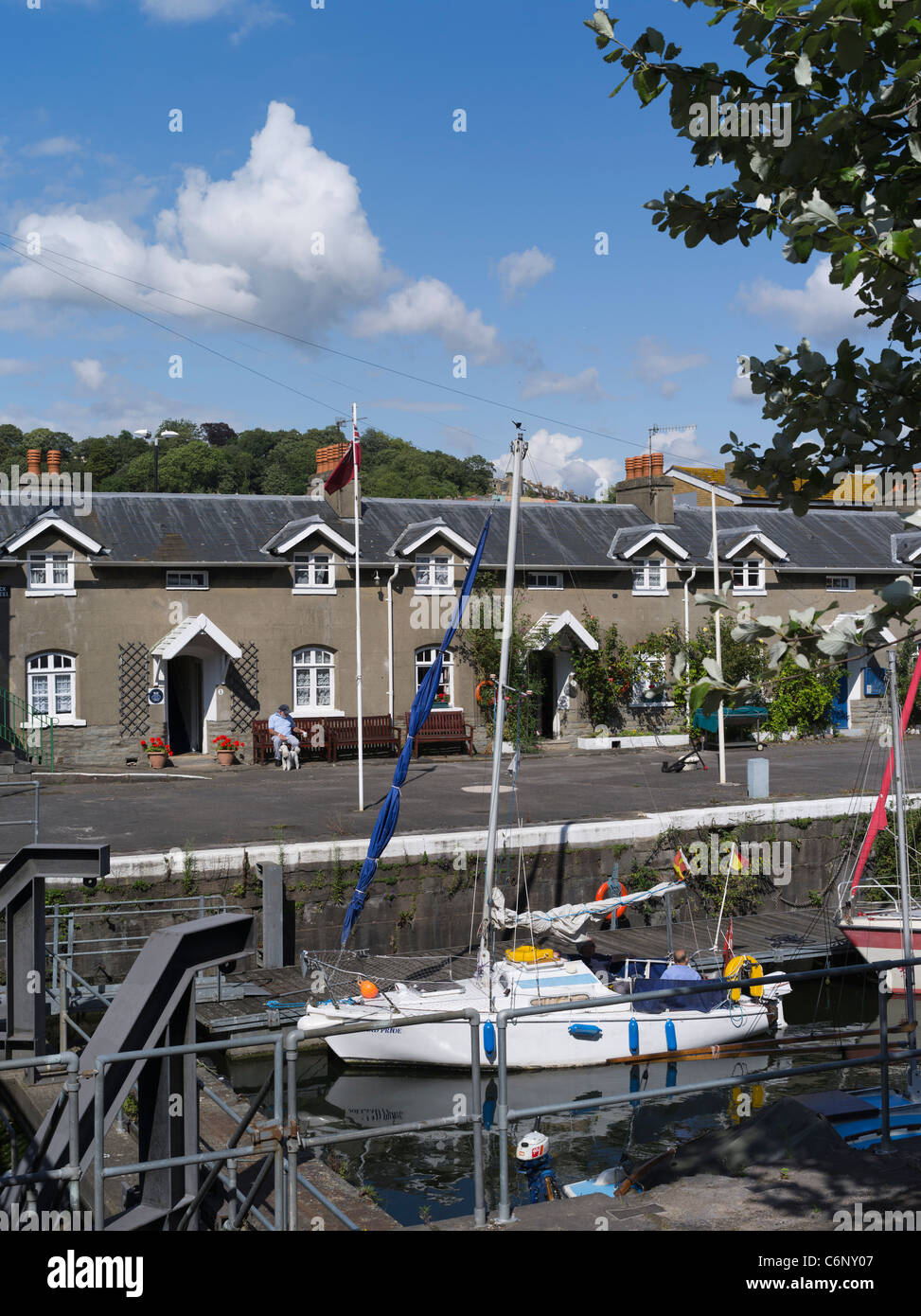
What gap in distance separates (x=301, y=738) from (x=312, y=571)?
4.45 metres

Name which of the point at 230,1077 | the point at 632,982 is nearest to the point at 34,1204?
the point at 230,1077

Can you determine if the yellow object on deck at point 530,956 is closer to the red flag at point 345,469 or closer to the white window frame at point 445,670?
the red flag at point 345,469

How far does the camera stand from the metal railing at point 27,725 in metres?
27.4

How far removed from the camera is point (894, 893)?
71.0 ft

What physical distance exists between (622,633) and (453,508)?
610 centimetres

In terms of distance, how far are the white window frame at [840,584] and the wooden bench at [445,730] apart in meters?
12.9

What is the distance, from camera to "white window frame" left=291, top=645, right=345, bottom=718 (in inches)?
1200

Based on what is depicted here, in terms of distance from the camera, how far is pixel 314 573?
30.8 meters

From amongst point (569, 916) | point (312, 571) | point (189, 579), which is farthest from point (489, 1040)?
point (312, 571)

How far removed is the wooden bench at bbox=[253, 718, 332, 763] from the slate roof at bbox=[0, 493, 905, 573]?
161 inches

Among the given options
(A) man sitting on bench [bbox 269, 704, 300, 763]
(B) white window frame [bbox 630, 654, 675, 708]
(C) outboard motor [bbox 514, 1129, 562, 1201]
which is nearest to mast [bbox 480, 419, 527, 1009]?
(C) outboard motor [bbox 514, 1129, 562, 1201]

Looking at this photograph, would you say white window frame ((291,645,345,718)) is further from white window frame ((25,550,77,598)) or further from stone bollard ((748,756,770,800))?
stone bollard ((748,756,770,800))

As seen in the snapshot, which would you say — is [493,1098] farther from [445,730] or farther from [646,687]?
[646,687]
